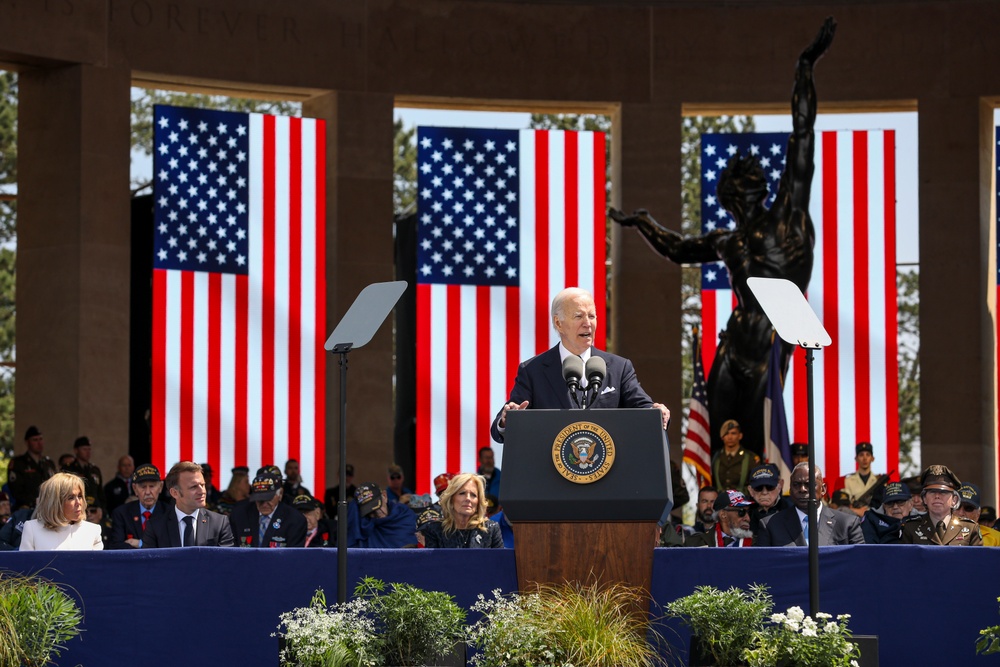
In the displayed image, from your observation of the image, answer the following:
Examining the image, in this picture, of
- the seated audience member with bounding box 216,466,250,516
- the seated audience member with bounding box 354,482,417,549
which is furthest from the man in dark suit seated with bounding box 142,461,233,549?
the seated audience member with bounding box 216,466,250,516

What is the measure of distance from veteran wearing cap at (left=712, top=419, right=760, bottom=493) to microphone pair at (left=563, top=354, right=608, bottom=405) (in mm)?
8946

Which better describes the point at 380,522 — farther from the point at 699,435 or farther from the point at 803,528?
the point at 699,435

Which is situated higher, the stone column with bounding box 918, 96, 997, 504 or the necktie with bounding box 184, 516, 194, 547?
the stone column with bounding box 918, 96, 997, 504

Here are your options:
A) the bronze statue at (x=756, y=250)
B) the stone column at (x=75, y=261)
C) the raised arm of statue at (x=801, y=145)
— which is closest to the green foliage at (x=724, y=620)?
the bronze statue at (x=756, y=250)

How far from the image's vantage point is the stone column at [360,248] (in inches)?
760

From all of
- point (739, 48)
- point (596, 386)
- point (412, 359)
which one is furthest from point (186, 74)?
point (596, 386)

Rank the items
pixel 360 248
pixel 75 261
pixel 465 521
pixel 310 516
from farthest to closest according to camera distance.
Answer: pixel 360 248 → pixel 75 261 → pixel 310 516 → pixel 465 521

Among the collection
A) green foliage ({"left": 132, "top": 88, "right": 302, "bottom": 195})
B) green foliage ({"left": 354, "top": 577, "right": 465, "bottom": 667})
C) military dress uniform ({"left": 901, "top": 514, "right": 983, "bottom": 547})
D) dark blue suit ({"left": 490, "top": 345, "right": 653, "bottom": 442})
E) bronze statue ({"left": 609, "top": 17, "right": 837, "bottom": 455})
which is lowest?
green foliage ({"left": 354, "top": 577, "right": 465, "bottom": 667})

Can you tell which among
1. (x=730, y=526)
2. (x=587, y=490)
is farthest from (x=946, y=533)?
(x=587, y=490)

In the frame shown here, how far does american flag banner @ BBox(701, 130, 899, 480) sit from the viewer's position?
19.6 metres

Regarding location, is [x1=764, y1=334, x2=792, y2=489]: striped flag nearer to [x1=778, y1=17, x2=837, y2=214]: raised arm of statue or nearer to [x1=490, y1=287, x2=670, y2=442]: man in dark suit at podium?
[x1=778, y1=17, x2=837, y2=214]: raised arm of statue

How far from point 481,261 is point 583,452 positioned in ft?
41.3

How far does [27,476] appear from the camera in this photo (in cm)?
1566

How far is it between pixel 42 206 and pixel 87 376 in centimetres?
214
